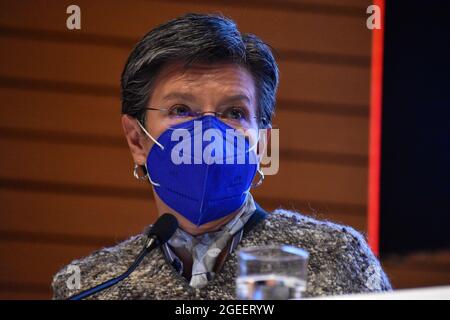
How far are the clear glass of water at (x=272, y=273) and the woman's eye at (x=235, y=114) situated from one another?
0.57 meters

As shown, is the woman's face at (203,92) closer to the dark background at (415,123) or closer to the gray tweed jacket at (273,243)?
the gray tweed jacket at (273,243)

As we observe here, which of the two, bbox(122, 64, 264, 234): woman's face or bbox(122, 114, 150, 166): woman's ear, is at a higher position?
bbox(122, 64, 264, 234): woman's face

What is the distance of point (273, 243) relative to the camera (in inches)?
69.9

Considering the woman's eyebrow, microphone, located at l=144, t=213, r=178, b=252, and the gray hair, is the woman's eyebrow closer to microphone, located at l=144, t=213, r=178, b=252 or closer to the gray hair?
the gray hair

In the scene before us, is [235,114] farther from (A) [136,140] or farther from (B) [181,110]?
(A) [136,140]

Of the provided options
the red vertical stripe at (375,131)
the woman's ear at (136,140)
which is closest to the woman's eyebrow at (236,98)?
the woman's ear at (136,140)

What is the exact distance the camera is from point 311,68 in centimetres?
219

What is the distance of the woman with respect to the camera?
1.71 metres

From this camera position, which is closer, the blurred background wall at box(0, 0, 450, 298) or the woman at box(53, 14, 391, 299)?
the woman at box(53, 14, 391, 299)

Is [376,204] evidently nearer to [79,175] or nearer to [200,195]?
[200,195]

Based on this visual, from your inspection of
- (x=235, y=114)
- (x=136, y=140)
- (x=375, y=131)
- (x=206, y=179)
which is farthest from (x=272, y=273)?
(x=375, y=131)

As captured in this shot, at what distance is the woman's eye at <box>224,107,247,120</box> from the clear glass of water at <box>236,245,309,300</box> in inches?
22.5

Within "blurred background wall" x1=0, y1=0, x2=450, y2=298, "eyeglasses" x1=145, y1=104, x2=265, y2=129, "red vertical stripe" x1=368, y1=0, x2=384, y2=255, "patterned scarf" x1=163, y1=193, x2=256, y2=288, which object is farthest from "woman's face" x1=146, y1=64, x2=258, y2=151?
"red vertical stripe" x1=368, y1=0, x2=384, y2=255

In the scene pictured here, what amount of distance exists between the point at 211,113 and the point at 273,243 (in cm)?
32
